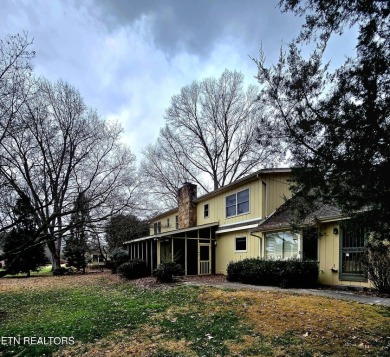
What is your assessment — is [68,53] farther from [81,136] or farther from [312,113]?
[312,113]

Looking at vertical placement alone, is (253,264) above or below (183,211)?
below

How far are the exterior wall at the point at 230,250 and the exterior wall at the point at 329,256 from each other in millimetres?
3943

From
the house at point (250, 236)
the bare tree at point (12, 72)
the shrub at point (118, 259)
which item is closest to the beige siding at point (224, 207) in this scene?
the house at point (250, 236)

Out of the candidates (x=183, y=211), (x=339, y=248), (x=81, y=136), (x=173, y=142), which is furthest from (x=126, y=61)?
(x=173, y=142)

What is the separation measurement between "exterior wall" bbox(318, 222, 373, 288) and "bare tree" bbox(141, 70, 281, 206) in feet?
65.9

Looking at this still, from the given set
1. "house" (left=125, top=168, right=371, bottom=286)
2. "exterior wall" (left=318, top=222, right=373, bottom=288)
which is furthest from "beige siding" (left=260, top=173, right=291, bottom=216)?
"exterior wall" (left=318, top=222, right=373, bottom=288)

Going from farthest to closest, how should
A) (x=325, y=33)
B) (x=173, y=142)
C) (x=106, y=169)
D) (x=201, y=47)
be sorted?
(x=173, y=142) → (x=106, y=169) → (x=201, y=47) → (x=325, y=33)

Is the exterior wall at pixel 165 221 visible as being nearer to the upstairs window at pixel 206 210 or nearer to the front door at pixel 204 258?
the upstairs window at pixel 206 210

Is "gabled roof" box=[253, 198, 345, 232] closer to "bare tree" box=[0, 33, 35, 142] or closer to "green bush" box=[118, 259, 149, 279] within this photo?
"green bush" box=[118, 259, 149, 279]

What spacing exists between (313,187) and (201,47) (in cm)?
813

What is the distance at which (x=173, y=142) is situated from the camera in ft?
120

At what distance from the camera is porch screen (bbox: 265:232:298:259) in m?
14.6

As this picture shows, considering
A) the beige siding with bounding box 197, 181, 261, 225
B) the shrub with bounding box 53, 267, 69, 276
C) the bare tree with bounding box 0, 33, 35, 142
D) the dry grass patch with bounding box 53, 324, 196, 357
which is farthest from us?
the shrub with bounding box 53, 267, 69, 276

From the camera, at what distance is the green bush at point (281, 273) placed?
1261 centimetres
